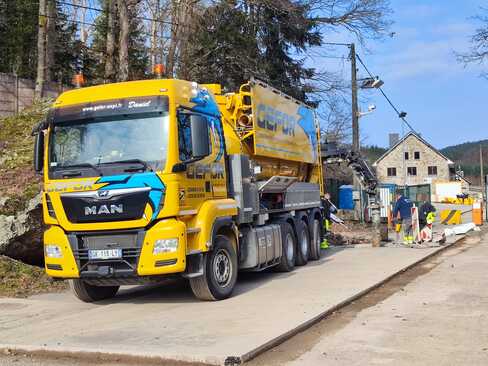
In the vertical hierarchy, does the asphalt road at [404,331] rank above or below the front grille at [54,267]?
below

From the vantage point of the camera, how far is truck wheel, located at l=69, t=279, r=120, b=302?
990 cm

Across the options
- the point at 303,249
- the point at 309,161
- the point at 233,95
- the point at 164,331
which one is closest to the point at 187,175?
the point at 164,331

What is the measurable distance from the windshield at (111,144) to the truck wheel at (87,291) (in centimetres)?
202

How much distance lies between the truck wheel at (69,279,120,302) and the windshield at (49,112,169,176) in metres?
2.02

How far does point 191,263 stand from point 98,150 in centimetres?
214

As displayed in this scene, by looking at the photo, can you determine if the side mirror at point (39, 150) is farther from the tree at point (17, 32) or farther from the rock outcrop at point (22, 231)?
the tree at point (17, 32)

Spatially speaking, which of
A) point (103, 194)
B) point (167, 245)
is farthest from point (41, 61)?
point (167, 245)

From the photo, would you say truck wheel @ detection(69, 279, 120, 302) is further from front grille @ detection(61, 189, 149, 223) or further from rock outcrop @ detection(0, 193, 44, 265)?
rock outcrop @ detection(0, 193, 44, 265)

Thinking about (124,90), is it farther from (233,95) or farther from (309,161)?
(309,161)

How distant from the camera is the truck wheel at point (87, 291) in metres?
9.90

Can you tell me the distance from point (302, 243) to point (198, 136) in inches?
246

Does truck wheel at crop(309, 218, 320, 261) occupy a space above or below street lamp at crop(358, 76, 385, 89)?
below

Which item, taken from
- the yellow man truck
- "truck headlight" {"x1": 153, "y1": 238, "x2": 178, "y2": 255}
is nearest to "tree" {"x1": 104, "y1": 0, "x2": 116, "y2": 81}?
the yellow man truck

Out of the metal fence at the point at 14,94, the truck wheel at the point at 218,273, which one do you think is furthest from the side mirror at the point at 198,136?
the metal fence at the point at 14,94
